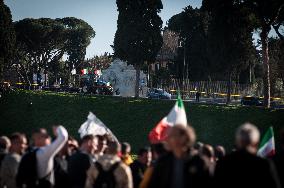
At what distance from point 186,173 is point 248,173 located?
0.67m

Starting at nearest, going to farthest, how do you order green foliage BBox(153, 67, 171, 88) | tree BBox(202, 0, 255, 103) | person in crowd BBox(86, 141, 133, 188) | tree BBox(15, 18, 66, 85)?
person in crowd BBox(86, 141, 133, 188) < tree BBox(202, 0, 255, 103) < green foliage BBox(153, 67, 171, 88) < tree BBox(15, 18, 66, 85)

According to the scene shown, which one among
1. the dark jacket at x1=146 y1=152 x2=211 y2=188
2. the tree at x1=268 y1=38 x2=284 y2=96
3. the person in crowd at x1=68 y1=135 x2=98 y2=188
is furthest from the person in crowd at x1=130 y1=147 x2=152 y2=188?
the tree at x1=268 y1=38 x2=284 y2=96

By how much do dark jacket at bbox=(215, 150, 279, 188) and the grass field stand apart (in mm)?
21349

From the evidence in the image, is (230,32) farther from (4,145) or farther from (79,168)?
(79,168)

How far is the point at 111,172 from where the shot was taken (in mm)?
6777

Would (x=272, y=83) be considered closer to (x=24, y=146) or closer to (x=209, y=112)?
(x=209, y=112)

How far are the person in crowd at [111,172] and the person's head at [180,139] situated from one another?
5.48 feet

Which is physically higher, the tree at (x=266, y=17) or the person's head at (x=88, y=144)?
the tree at (x=266, y=17)

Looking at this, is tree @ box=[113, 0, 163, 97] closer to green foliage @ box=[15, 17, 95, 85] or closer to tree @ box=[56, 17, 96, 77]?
green foliage @ box=[15, 17, 95, 85]

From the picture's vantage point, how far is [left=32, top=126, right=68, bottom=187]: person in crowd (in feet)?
22.2

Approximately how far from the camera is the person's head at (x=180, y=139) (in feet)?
17.1

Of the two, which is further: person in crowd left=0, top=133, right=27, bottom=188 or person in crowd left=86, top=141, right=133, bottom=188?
person in crowd left=0, top=133, right=27, bottom=188

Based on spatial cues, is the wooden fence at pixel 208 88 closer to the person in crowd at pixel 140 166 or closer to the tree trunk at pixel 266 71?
the tree trunk at pixel 266 71

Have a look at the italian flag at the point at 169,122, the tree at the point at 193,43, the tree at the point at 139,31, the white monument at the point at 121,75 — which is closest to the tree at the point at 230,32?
the tree at the point at 139,31
